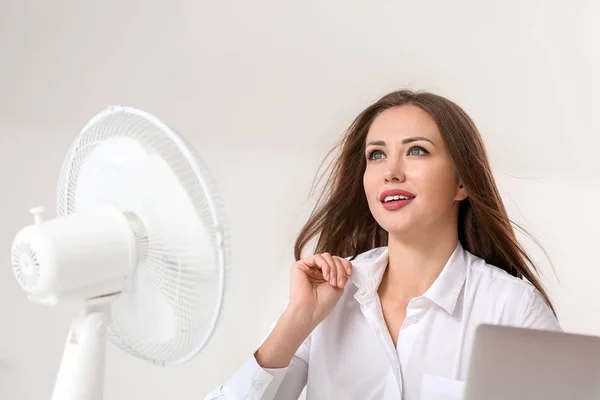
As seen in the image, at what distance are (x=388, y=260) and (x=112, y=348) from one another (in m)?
1.64

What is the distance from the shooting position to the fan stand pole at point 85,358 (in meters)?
1.46

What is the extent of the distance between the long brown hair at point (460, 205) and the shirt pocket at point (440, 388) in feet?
0.99

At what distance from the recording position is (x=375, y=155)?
214 centimetres

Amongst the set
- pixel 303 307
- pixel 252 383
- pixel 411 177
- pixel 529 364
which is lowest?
pixel 252 383

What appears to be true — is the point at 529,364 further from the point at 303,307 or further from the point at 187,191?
the point at 303,307

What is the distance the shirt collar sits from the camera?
79.0 inches

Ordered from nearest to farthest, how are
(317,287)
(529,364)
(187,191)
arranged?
(529,364), (187,191), (317,287)

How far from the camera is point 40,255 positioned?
141cm

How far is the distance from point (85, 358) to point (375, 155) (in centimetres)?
93

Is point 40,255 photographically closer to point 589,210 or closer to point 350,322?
point 350,322

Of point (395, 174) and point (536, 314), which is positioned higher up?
point (395, 174)

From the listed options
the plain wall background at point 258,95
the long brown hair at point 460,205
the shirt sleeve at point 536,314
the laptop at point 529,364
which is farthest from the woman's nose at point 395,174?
the plain wall background at point 258,95

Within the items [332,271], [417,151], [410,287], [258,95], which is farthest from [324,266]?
[258,95]

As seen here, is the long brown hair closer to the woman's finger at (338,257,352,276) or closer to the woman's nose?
the woman's nose
